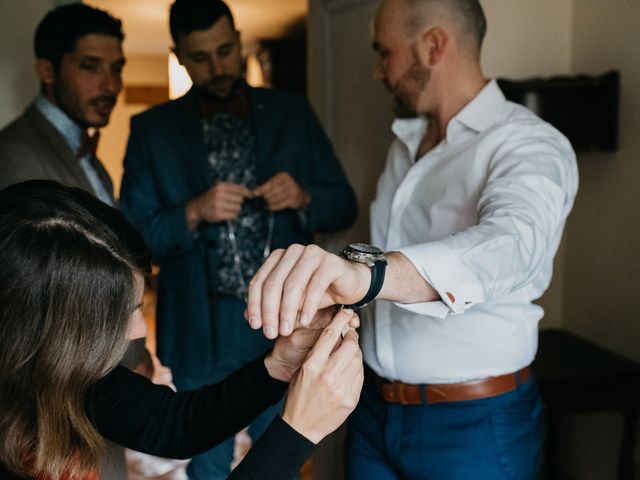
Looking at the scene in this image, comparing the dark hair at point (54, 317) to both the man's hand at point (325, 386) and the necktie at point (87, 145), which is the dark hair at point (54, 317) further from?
the necktie at point (87, 145)

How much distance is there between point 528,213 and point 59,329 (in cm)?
70

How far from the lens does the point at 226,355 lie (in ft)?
6.75

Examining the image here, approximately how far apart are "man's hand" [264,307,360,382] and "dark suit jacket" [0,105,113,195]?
789mm

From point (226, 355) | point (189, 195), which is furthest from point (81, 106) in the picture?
point (226, 355)

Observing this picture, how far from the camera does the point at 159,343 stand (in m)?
2.14

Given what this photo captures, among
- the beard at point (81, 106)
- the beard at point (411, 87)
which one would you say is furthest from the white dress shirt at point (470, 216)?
the beard at point (81, 106)

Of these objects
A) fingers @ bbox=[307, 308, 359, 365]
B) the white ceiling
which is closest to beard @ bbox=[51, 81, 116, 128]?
fingers @ bbox=[307, 308, 359, 365]

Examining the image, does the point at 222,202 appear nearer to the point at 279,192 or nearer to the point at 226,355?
the point at 279,192

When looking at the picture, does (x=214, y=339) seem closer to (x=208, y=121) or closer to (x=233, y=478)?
(x=208, y=121)

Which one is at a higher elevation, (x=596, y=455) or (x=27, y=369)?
(x=27, y=369)

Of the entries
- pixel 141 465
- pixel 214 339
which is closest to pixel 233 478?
pixel 214 339

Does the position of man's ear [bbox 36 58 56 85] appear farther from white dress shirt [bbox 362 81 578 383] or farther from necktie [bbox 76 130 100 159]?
white dress shirt [bbox 362 81 578 383]

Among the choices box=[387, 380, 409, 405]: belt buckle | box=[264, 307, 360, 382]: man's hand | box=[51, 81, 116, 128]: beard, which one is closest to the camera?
box=[264, 307, 360, 382]: man's hand

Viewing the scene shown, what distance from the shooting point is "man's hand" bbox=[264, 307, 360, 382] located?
3.39 ft
